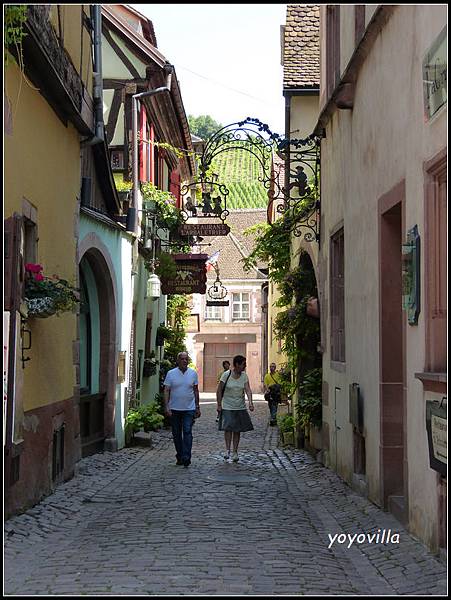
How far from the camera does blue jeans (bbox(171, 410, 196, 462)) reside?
47.4 feet

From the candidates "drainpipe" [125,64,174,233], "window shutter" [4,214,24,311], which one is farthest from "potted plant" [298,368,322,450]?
"window shutter" [4,214,24,311]

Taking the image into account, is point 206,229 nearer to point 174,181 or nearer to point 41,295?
point 41,295

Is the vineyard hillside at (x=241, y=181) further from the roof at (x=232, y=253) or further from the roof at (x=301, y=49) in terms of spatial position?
the roof at (x=301, y=49)

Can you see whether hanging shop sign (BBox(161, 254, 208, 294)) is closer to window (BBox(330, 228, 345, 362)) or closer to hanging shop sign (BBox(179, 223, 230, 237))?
hanging shop sign (BBox(179, 223, 230, 237))

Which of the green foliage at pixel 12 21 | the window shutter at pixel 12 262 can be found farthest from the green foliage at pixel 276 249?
the green foliage at pixel 12 21

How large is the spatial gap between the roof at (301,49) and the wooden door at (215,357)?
34843 mm

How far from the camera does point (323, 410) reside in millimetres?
14953

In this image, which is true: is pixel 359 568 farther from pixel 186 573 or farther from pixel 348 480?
pixel 348 480

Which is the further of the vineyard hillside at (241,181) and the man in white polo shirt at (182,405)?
the vineyard hillside at (241,181)

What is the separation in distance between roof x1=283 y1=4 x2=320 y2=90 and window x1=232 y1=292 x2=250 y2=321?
36.2 m

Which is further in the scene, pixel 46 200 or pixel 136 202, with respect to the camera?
pixel 136 202

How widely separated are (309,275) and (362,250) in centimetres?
645

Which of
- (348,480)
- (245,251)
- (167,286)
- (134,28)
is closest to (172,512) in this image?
(348,480)

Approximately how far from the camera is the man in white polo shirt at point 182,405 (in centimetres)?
1448
